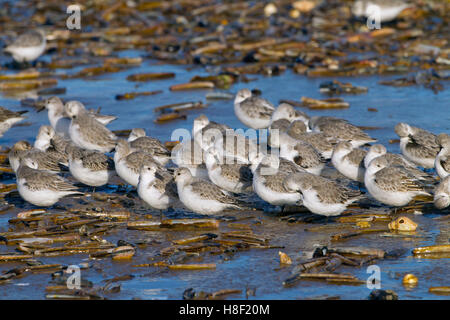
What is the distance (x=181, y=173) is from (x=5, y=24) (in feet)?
64.3

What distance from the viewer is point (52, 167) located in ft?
39.3

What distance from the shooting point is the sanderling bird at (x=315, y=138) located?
42.4ft

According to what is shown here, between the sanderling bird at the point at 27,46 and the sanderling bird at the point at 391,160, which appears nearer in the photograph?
the sanderling bird at the point at 391,160

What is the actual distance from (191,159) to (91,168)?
5.45ft

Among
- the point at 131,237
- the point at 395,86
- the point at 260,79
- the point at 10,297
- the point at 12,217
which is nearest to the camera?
the point at 10,297

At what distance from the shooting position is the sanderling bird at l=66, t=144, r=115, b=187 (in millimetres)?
11539

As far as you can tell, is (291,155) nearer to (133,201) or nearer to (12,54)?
(133,201)

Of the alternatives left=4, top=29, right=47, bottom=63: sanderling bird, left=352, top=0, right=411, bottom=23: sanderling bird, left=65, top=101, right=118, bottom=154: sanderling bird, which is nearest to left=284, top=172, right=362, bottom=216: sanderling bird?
Result: left=65, top=101, right=118, bottom=154: sanderling bird

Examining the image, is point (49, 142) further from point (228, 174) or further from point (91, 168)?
point (228, 174)

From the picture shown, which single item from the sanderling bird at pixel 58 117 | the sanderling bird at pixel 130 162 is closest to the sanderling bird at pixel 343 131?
the sanderling bird at pixel 130 162

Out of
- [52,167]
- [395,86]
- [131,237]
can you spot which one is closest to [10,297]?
[131,237]

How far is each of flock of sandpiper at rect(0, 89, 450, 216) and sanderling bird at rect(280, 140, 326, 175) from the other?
0.02 meters

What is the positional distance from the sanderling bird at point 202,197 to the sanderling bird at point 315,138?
9.17ft

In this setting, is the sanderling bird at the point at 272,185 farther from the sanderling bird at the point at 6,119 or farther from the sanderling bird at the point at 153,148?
the sanderling bird at the point at 6,119
